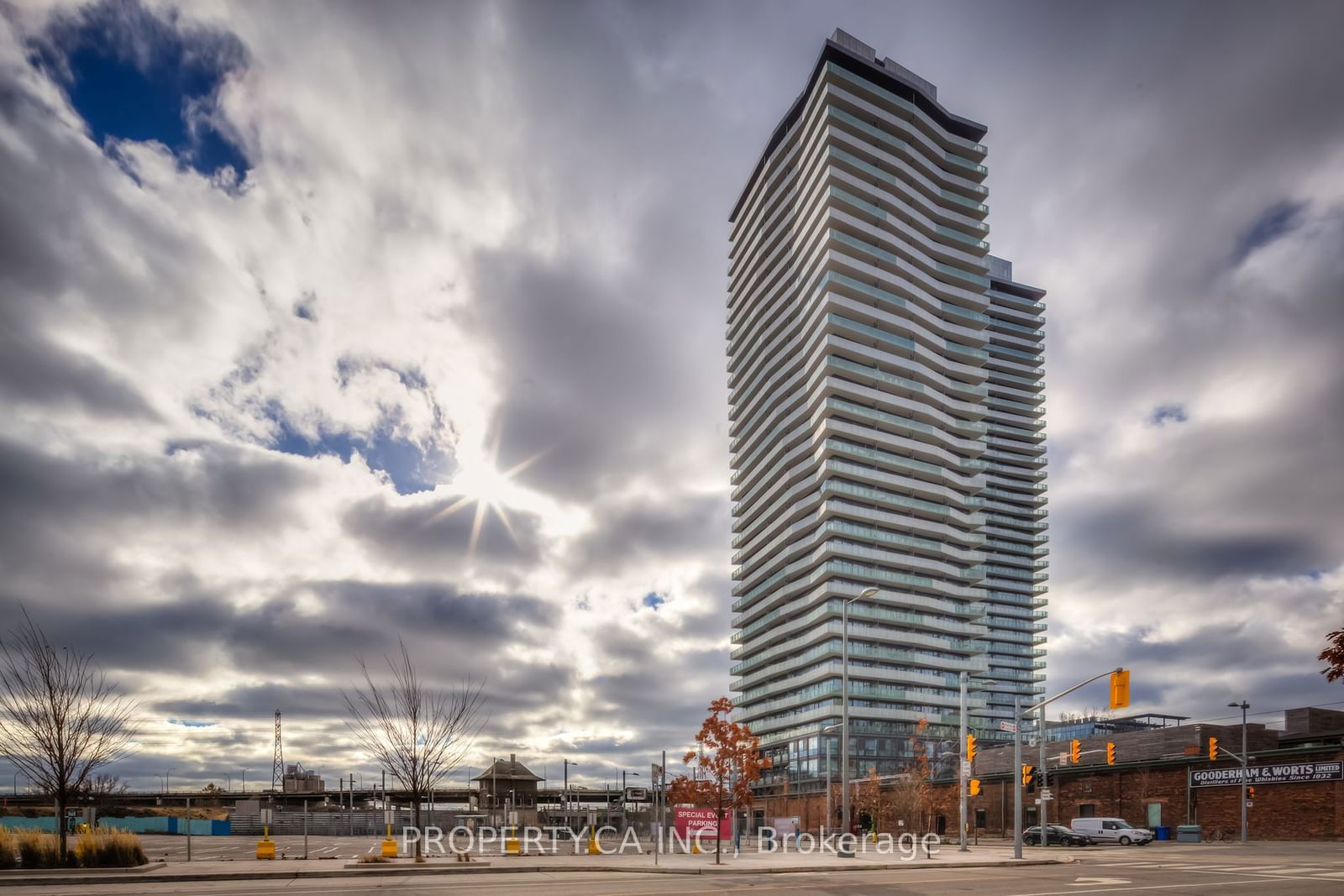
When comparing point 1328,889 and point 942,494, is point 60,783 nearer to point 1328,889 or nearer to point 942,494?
point 1328,889

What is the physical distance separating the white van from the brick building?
6009 millimetres

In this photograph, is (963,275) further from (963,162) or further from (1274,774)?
(1274,774)

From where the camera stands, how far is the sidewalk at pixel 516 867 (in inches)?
1000

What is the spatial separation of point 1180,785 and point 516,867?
48635 millimetres

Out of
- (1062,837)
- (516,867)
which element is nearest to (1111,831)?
(1062,837)

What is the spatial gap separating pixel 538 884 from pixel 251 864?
13.5 meters

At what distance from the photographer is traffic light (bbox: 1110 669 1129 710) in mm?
28000

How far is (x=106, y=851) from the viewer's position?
28312mm

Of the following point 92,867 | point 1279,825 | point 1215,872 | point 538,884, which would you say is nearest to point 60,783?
point 92,867

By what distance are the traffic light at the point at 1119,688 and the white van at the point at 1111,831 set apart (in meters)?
28.4

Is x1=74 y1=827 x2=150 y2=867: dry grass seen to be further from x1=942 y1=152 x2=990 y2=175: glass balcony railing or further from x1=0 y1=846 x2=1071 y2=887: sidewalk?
x1=942 y1=152 x2=990 y2=175: glass balcony railing

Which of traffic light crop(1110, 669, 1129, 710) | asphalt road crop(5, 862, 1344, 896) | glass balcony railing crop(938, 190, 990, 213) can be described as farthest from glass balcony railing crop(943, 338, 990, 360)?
asphalt road crop(5, 862, 1344, 896)

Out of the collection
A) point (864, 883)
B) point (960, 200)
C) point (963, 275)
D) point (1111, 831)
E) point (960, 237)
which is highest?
point (960, 200)

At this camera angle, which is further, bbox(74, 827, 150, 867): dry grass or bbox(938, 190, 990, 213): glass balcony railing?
bbox(938, 190, 990, 213): glass balcony railing
